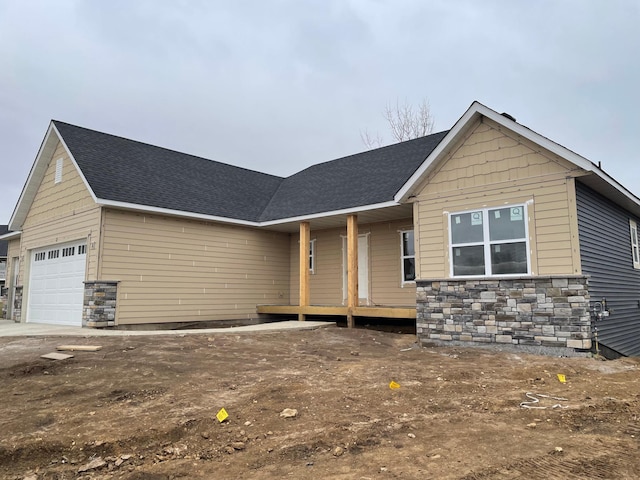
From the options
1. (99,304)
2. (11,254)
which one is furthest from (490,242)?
(11,254)

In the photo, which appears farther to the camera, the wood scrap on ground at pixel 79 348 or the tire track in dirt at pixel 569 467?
the wood scrap on ground at pixel 79 348

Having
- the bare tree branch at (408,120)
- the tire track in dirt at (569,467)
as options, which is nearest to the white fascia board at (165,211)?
the tire track in dirt at (569,467)

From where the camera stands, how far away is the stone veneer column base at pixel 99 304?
37.7 feet

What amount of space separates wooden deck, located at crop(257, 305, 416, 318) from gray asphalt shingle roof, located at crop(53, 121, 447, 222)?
3.00 metres

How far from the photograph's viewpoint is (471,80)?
27.8m

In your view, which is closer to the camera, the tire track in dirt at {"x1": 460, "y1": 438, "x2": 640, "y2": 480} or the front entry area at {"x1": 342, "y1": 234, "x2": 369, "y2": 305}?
the tire track in dirt at {"x1": 460, "y1": 438, "x2": 640, "y2": 480}

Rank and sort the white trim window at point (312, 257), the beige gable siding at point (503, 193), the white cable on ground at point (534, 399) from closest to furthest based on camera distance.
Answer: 1. the white cable on ground at point (534, 399)
2. the beige gable siding at point (503, 193)
3. the white trim window at point (312, 257)

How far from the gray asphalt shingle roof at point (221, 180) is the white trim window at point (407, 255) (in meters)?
1.73

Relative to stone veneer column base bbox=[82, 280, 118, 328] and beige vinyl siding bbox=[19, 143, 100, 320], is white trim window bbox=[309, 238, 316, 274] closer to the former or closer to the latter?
stone veneer column base bbox=[82, 280, 118, 328]

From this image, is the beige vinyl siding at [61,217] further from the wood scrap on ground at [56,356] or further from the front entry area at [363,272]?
the front entry area at [363,272]

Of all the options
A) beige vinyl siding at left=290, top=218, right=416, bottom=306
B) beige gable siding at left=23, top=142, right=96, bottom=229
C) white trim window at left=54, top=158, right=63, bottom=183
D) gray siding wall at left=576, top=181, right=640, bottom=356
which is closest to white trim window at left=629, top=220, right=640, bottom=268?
gray siding wall at left=576, top=181, right=640, bottom=356

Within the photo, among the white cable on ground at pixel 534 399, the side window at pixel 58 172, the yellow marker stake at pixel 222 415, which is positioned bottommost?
the yellow marker stake at pixel 222 415

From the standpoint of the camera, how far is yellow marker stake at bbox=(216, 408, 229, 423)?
4.48 m

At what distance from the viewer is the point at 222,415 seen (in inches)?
179
